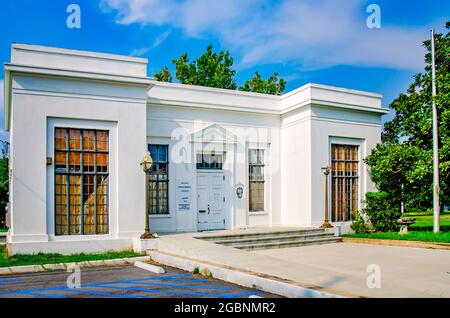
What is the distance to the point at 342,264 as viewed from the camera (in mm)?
10125

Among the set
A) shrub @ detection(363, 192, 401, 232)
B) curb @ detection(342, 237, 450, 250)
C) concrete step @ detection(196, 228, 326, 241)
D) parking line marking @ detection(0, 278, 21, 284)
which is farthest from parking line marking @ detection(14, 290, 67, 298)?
shrub @ detection(363, 192, 401, 232)

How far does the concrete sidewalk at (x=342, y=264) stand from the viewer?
693 centimetres

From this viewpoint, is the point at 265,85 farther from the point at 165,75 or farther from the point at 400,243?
the point at 400,243

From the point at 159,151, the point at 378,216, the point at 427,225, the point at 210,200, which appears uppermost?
the point at 159,151

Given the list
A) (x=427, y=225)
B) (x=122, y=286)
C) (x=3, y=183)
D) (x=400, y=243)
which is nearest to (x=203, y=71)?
(x=3, y=183)

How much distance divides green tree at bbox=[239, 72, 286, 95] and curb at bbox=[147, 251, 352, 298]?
25165 mm

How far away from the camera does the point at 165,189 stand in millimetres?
15023

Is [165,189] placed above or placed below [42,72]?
below

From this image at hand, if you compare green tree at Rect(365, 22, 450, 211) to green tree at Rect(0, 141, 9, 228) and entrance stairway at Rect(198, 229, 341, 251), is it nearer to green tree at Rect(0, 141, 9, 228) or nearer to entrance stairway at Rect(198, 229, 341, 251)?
entrance stairway at Rect(198, 229, 341, 251)

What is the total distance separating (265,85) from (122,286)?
91.2 feet

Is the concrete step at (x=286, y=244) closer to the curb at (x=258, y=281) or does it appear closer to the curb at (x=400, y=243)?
the curb at (x=400, y=243)
